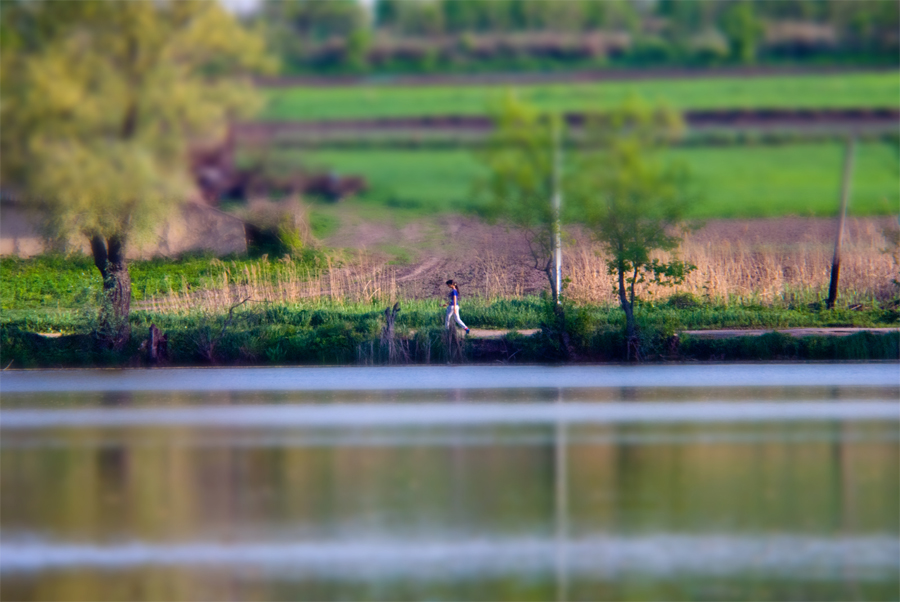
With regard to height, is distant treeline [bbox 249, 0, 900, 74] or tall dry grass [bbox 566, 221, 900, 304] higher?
distant treeline [bbox 249, 0, 900, 74]

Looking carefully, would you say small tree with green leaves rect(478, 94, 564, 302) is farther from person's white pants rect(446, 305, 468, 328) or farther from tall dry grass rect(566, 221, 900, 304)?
person's white pants rect(446, 305, 468, 328)

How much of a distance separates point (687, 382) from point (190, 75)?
28.0 ft

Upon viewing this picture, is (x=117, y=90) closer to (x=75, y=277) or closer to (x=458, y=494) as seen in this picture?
(x=458, y=494)

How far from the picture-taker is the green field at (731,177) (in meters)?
18.2

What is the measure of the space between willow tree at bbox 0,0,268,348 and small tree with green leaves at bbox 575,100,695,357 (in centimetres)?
661

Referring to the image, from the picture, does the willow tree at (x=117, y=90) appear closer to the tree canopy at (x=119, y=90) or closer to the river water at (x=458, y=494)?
the tree canopy at (x=119, y=90)

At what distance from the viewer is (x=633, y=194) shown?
60.3 feet

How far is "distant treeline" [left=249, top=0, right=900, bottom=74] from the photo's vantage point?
15.9m

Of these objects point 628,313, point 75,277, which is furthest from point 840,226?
point 75,277

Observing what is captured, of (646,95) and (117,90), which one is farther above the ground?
(646,95)

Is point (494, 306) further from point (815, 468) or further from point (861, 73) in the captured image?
point (815, 468)

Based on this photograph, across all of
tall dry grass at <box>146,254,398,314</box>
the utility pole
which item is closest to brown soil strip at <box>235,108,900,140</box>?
the utility pole

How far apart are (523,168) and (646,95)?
290cm

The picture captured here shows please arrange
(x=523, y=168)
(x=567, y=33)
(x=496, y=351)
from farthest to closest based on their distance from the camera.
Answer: (x=523, y=168)
(x=567, y=33)
(x=496, y=351)
